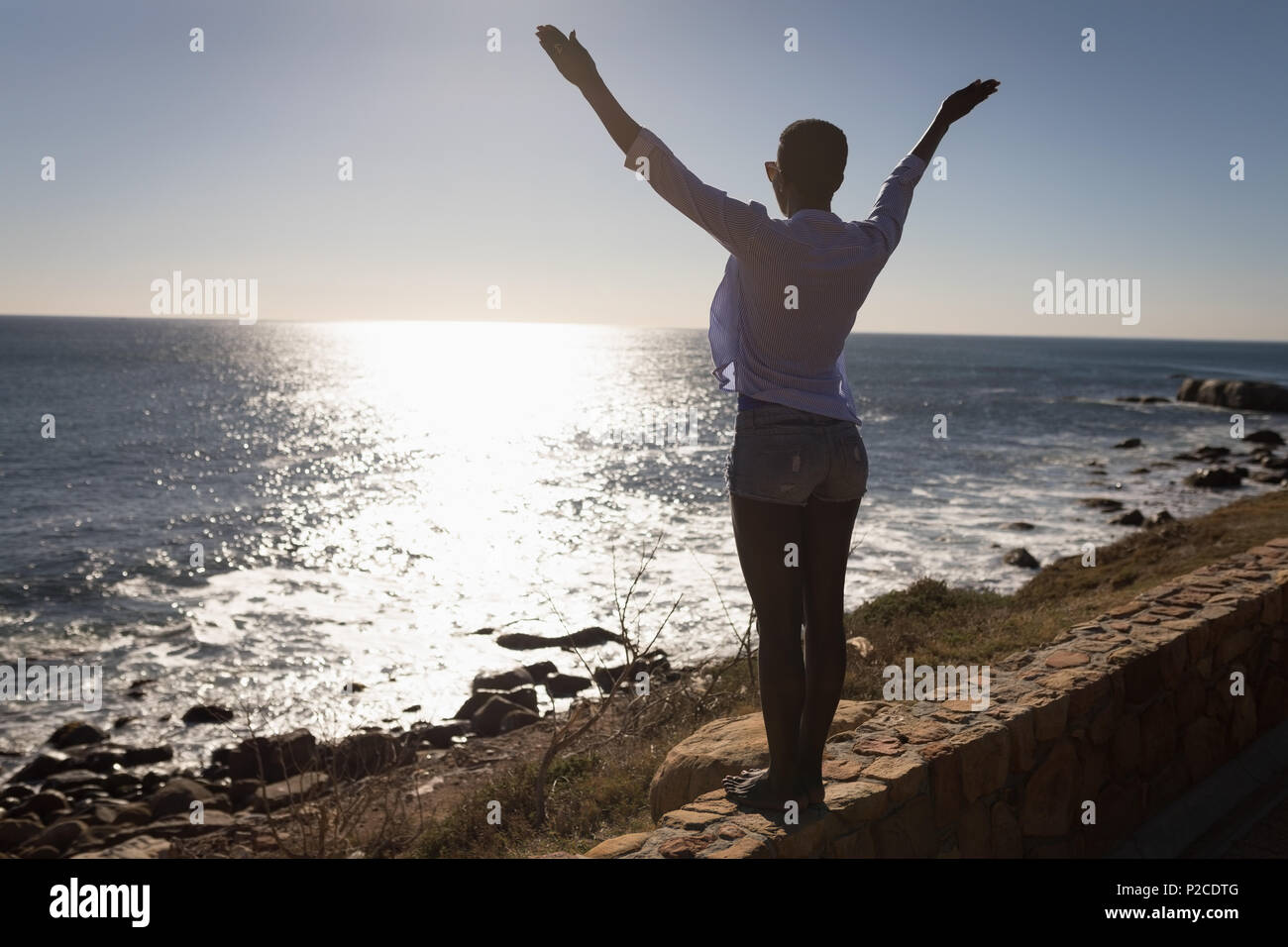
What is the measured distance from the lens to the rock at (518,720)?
14.1m

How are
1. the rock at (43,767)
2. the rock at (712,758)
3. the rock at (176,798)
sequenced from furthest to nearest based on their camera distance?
the rock at (43,767) < the rock at (176,798) < the rock at (712,758)

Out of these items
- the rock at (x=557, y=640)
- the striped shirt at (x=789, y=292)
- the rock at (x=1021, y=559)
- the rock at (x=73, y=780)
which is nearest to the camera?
the striped shirt at (x=789, y=292)

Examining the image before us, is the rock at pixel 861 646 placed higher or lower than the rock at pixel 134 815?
higher

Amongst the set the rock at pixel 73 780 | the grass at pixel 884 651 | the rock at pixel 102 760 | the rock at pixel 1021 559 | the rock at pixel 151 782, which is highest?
the grass at pixel 884 651

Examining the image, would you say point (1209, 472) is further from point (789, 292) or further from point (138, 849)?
point (789, 292)

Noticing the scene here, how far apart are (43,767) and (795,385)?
44.6 ft

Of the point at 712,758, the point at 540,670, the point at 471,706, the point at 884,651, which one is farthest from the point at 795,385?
the point at 540,670

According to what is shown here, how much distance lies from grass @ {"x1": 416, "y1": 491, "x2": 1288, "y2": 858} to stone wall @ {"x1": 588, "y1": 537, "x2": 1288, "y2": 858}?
1598 mm

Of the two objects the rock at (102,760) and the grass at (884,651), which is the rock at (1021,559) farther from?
the rock at (102,760)

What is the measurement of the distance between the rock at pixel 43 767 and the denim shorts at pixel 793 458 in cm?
1333

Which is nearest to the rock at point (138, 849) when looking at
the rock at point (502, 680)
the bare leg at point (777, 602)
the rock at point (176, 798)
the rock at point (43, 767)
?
the rock at point (176, 798)
